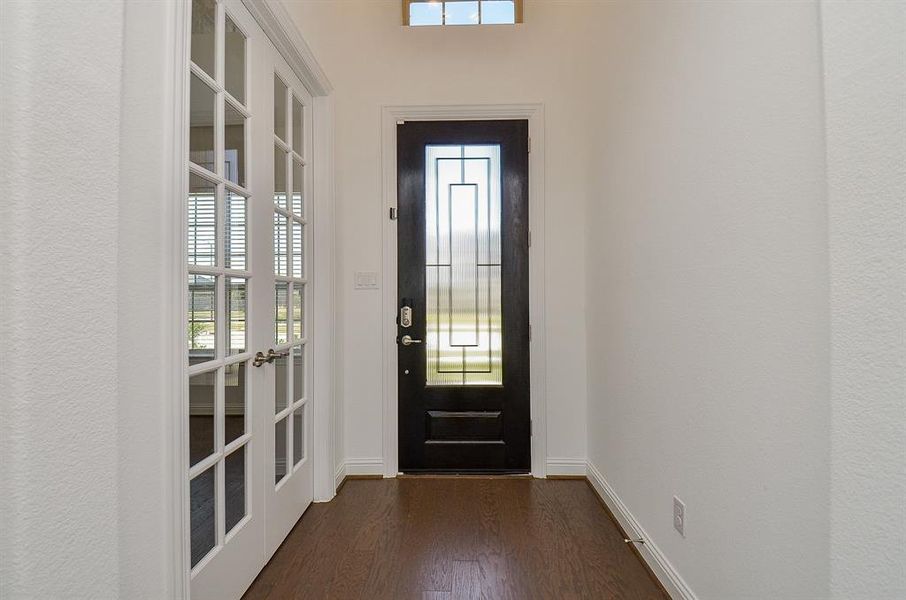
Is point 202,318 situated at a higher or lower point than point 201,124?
lower

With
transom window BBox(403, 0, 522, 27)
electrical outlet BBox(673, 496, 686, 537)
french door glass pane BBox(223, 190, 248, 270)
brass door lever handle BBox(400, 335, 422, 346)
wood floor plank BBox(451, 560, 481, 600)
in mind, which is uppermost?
transom window BBox(403, 0, 522, 27)

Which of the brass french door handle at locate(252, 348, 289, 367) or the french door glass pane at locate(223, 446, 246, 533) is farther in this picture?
the brass french door handle at locate(252, 348, 289, 367)

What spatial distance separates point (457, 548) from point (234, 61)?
2.18 meters

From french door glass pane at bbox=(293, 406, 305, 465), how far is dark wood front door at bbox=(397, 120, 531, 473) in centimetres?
69

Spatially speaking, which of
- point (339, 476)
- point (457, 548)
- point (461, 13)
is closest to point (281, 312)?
point (339, 476)

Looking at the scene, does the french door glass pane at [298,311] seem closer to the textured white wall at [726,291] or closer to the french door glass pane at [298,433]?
the french door glass pane at [298,433]

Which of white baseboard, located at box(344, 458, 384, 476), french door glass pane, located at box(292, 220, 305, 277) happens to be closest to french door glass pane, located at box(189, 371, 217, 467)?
french door glass pane, located at box(292, 220, 305, 277)

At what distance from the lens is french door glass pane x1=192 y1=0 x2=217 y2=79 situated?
1449mm

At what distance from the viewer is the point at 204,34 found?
59.0 inches

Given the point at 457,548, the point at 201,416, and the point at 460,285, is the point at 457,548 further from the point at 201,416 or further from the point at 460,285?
the point at 460,285

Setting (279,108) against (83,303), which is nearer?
(83,303)

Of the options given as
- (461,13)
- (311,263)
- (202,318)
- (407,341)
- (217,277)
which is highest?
(461,13)

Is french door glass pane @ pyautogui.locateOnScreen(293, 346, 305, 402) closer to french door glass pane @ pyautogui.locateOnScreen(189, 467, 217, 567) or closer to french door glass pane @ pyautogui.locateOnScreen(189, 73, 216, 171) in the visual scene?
french door glass pane @ pyautogui.locateOnScreen(189, 467, 217, 567)

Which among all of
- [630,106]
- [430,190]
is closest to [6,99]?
[630,106]
